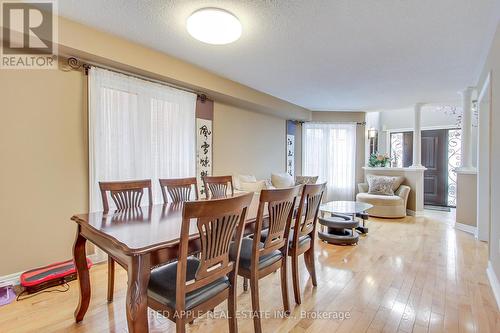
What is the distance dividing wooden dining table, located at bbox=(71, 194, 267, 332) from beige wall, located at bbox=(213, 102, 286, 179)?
2417 mm

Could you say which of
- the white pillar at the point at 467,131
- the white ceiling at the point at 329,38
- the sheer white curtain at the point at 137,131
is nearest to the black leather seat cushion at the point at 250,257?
the sheer white curtain at the point at 137,131

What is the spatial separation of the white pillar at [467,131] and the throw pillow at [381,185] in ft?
4.52

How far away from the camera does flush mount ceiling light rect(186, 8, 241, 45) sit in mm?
2076

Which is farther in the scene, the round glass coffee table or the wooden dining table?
the round glass coffee table

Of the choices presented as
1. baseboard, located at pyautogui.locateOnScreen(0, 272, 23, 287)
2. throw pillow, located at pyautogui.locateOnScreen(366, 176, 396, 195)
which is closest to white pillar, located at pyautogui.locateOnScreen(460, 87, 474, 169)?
throw pillow, located at pyautogui.locateOnScreen(366, 176, 396, 195)

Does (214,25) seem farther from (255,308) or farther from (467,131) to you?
(467,131)

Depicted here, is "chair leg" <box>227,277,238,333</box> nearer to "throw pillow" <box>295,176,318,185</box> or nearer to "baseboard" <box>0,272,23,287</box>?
"baseboard" <box>0,272,23,287</box>

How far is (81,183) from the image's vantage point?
108 inches

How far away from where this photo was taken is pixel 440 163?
6.61m

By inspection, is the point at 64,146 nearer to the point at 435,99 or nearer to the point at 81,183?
the point at 81,183

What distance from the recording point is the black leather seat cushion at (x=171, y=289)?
1325 millimetres

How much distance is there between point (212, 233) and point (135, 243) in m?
0.38

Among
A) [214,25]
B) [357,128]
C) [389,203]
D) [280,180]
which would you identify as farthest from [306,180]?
[214,25]

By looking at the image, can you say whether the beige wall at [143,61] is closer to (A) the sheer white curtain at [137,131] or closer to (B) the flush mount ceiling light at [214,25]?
(A) the sheer white curtain at [137,131]
